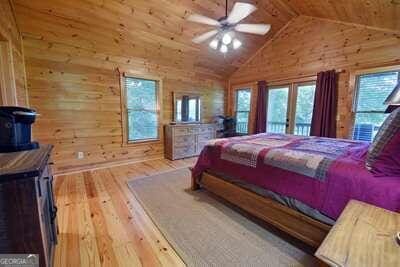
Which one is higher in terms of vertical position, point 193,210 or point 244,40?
point 244,40

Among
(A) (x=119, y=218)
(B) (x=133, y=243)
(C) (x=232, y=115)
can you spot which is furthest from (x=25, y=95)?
(C) (x=232, y=115)

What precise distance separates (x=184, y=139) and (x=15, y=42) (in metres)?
3.24

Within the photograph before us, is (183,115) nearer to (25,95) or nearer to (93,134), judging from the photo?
(93,134)

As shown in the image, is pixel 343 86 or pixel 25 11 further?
pixel 343 86

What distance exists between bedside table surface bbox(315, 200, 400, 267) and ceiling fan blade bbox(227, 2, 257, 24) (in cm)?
210

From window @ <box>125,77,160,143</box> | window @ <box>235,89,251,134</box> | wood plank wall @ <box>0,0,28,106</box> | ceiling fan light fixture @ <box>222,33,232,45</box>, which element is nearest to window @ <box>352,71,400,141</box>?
window @ <box>235,89,251,134</box>

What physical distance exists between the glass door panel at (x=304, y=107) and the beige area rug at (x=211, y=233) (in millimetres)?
2977

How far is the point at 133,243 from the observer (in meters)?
1.69

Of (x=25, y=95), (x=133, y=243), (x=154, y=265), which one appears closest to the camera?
(x=154, y=265)

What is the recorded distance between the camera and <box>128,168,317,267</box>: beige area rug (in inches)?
59.2

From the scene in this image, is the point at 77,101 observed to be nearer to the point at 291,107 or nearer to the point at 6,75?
the point at 6,75

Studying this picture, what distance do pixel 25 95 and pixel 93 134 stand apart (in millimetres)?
1143

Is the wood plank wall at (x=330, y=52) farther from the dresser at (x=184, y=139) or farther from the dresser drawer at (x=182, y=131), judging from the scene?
the dresser drawer at (x=182, y=131)

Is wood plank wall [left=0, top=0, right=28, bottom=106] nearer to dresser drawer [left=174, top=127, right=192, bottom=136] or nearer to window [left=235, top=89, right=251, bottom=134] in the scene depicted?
dresser drawer [left=174, top=127, right=192, bottom=136]
